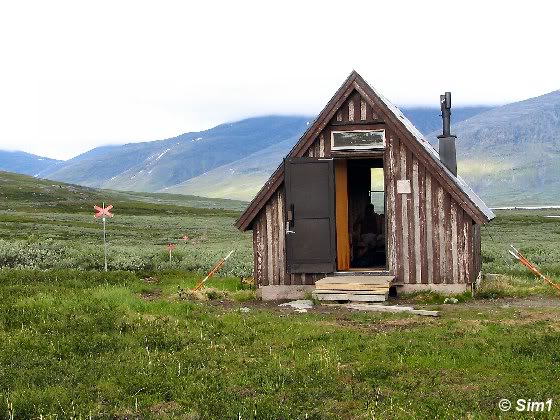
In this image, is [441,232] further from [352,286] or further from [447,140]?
[447,140]

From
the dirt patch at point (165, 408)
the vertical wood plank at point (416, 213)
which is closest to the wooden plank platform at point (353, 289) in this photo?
the vertical wood plank at point (416, 213)

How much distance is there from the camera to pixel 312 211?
1969cm

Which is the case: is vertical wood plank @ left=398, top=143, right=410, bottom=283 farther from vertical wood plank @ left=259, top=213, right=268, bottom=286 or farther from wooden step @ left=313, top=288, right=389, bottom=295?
vertical wood plank @ left=259, top=213, right=268, bottom=286

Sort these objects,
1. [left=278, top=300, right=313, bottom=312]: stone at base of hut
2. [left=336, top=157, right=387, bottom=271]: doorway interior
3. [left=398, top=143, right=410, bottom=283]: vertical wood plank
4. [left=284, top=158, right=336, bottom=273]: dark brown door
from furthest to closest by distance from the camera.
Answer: [left=336, top=157, right=387, bottom=271]: doorway interior < [left=284, top=158, right=336, bottom=273]: dark brown door < [left=398, top=143, right=410, bottom=283]: vertical wood plank < [left=278, top=300, right=313, bottom=312]: stone at base of hut

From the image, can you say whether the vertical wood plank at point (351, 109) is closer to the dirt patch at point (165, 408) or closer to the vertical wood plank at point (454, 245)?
the vertical wood plank at point (454, 245)

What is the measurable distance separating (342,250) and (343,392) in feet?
40.4

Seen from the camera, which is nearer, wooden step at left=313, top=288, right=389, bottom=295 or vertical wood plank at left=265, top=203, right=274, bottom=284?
wooden step at left=313, top=288, right=389, bottom=295

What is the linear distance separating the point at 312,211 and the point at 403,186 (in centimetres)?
280

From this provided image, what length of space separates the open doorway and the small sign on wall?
173 inches

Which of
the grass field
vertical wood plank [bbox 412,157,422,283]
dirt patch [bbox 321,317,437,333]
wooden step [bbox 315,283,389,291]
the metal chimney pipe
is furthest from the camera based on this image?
the metal chimney pipe

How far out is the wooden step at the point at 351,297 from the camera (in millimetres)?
17844

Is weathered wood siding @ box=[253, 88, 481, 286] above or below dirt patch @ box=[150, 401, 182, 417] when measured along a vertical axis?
above

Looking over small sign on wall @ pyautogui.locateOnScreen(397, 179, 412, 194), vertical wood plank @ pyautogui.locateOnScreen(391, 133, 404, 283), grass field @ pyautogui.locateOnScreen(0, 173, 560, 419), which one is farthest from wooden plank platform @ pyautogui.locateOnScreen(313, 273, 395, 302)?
small sign on wall @ pyautogui.locateOnScreen(397, 179, 412, 194)

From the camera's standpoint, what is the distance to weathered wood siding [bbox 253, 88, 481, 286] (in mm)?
18891
